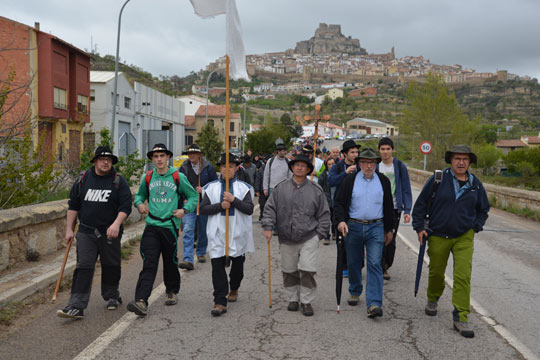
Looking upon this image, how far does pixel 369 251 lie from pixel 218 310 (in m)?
1.79

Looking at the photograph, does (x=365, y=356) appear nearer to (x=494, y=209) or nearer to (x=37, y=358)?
(x=37, y=358)

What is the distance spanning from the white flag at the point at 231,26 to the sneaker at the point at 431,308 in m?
3.44

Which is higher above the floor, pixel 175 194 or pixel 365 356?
pixel 175 194

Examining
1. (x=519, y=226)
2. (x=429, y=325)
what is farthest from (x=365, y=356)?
(x=519, y=226)

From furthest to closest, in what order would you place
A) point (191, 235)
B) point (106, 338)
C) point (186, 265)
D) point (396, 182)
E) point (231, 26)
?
point (191, 235), point (186, 265), point (396, 182), point (231, 26), point (106, 338)

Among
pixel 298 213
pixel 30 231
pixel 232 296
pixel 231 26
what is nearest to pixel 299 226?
pixel 298 213

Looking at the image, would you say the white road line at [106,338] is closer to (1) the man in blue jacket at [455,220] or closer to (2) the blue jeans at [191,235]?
(2) the blue jeans at [191,235]

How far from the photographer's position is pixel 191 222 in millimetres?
8117

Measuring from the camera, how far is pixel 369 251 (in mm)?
5680

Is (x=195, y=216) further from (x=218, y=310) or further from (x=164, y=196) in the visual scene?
(x=218, y=310)

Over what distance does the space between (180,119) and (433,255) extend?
59958 millimetres

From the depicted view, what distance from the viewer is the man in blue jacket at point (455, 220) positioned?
17.0 ft

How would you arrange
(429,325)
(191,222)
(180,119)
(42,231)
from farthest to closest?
(180,119) → (191,222) → (42,231) → (429,325)

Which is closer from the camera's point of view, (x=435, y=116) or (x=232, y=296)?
(x=232, y=296)
